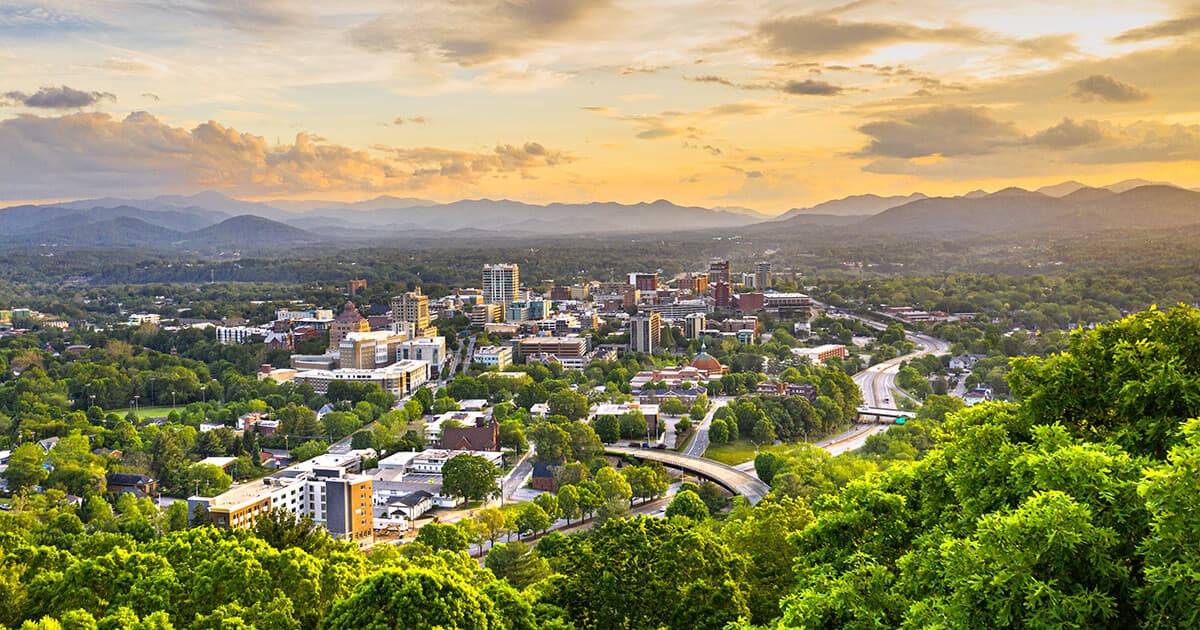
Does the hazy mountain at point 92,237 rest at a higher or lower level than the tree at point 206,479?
higher

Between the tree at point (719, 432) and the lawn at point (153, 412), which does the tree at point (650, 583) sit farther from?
the lawn at point (153, 412)

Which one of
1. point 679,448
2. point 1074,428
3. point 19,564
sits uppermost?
point 1074,428

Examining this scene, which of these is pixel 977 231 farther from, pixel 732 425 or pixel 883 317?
pixel 732 425

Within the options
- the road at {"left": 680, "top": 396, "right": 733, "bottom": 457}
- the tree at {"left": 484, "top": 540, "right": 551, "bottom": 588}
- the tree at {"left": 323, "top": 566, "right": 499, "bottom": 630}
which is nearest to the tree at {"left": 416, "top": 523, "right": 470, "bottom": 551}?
the tree at {"left": 484, "top": 540, "right": 551, "bottom": 588}

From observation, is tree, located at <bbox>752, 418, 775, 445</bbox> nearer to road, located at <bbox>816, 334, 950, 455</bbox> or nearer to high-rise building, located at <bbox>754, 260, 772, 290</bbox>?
road, located at <bbox>816, 334, 950, 455</bbox>

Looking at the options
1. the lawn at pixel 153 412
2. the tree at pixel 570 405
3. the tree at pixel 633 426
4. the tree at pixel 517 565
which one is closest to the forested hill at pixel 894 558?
the tree at pixel 517 565

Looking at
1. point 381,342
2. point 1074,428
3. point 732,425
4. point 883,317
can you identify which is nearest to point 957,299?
point 883,317

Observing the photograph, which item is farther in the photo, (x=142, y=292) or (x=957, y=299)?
(x=142, y=292)
